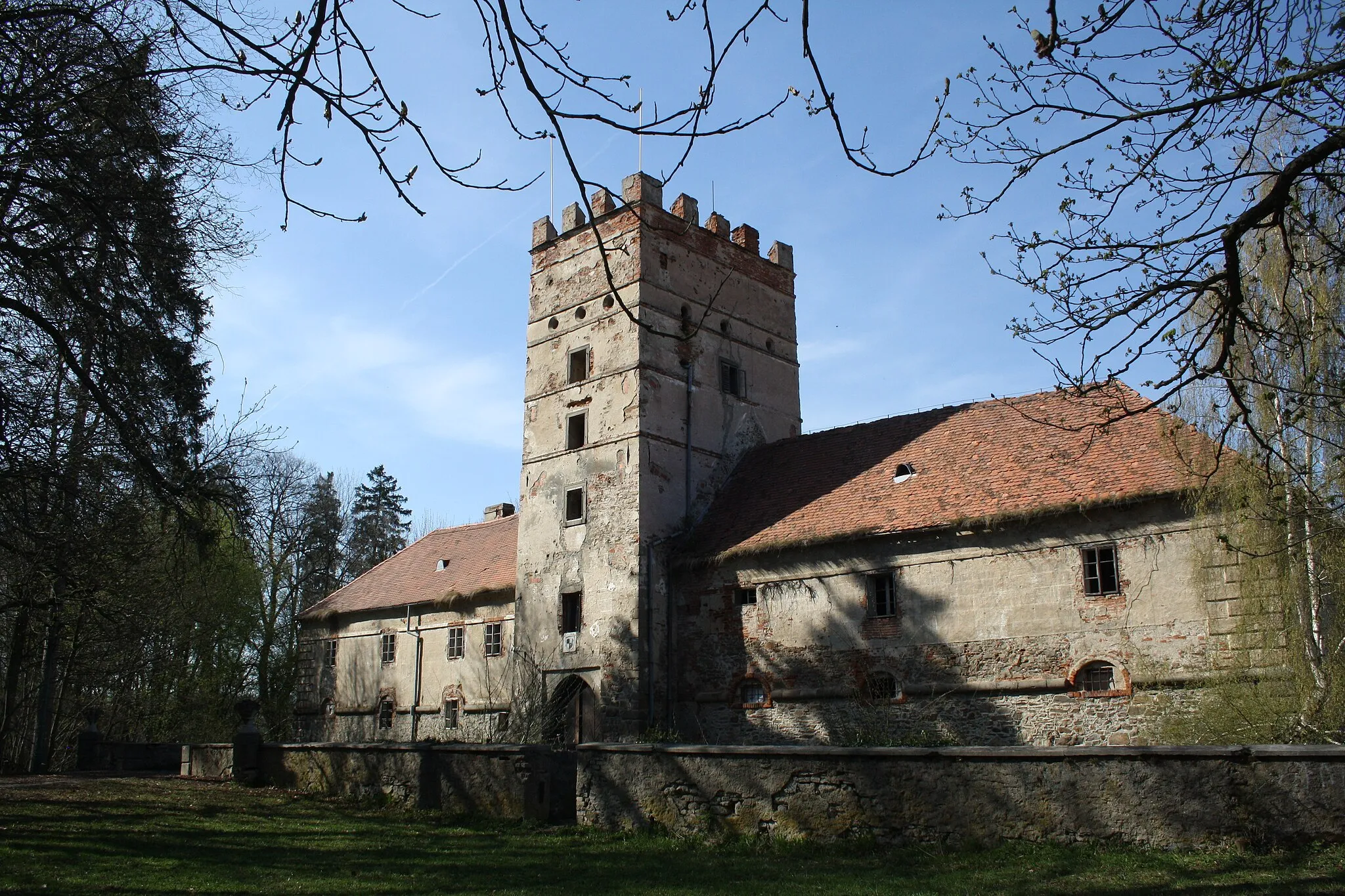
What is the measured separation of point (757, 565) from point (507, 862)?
1040 centimetres

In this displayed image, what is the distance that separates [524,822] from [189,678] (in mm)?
23351

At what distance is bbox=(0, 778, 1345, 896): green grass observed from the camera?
27.8 ft

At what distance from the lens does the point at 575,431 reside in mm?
23844

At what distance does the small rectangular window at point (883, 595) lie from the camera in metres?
18.8

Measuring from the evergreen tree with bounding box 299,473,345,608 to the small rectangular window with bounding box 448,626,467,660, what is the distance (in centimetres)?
1508

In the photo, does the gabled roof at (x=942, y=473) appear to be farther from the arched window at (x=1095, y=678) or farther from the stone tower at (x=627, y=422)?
the arched window at (x=1095, y=678)

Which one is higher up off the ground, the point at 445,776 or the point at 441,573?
the point at 441,573

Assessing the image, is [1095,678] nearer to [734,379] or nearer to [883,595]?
[883,595]

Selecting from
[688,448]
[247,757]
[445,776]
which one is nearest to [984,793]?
[445,776]

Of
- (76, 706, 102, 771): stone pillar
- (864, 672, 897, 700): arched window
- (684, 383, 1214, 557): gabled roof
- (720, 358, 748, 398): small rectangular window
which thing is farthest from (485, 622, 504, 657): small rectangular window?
(864, 672, 897, 700): arched window

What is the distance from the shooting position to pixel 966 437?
68.5ft

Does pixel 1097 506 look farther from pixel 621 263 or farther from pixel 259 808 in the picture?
pixel 259 808

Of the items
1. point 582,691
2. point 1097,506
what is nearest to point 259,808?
point 582,691

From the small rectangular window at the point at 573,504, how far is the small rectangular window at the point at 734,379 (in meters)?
4.17
